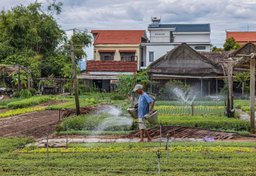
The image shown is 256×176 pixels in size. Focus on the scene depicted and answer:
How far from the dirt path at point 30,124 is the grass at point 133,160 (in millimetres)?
4383

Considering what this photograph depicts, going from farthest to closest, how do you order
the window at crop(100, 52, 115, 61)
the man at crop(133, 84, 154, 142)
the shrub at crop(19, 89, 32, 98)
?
the window at crop(100, 52, 115, 61) → the shrub at crop(19, 89, 32, 98) → the man at crop(133, 84, 154, 142)

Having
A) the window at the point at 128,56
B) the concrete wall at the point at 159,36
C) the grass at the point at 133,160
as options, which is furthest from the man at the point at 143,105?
the concrete wall at the point at 159,36

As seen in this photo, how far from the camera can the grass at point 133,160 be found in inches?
404

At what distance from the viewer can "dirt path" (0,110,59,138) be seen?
58.9 feet

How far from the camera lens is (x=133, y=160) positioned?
11320 mm

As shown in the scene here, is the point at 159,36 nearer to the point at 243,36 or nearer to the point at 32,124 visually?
the point at 243,36

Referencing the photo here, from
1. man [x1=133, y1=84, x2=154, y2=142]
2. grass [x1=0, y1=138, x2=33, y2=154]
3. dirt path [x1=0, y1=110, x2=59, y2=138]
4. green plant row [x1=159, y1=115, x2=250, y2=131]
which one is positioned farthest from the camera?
green plant row [x1=159, y1=115, x2=250, y2=131]

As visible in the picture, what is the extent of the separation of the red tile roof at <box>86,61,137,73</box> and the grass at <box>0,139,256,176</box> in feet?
113

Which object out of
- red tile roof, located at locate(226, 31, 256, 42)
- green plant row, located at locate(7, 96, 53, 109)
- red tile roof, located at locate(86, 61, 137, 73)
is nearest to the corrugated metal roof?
red tile roof, located at locate(226, 31, 256, 42)

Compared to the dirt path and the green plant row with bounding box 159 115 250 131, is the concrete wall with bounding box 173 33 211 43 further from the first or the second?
the green plant row with bounding box 159 115 250 131

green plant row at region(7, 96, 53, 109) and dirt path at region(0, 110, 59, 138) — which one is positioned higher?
green plant row at region(7, 96, 53, 109)

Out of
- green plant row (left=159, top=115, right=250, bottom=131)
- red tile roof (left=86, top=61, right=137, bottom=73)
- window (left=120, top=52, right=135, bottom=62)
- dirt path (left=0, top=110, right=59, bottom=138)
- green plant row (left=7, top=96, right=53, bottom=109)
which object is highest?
window (left=120, top=52, right=135, bottom=62)

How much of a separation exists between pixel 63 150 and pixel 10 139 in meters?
3.12

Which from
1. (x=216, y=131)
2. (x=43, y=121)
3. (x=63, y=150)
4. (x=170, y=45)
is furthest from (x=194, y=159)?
(x=170, y=45)
